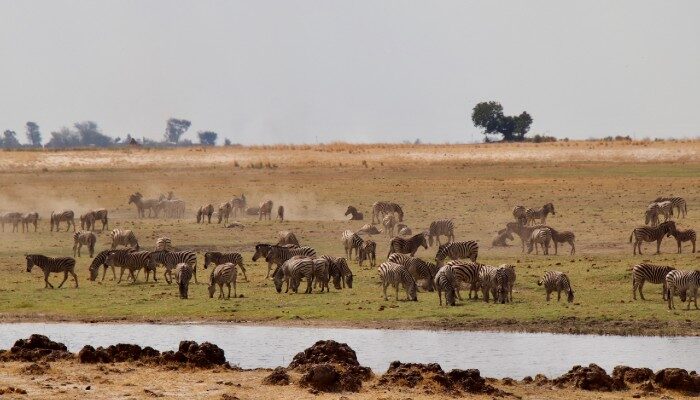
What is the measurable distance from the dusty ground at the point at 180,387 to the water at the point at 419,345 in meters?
2.31

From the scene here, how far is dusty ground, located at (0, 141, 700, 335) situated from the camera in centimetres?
2748

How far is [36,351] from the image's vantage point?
20.7 metres

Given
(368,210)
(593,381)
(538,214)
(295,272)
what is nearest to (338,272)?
(295,272)

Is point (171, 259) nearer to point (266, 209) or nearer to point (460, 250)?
point (460, 250)

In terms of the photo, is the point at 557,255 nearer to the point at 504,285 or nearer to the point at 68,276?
the point at 504,285

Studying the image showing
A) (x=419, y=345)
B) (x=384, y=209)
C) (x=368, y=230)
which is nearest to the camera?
(x=419, y=345)

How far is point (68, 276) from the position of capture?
3531 cm

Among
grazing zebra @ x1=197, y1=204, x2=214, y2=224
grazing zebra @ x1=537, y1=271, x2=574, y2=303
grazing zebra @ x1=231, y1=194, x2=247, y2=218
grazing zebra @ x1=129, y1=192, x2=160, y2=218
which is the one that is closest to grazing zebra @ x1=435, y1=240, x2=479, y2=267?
grazing zebra @ x1=537, y1=271, x2=574, y2=303

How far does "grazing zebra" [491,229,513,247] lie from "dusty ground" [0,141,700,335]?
366 mm

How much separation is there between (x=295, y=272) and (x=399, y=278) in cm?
295

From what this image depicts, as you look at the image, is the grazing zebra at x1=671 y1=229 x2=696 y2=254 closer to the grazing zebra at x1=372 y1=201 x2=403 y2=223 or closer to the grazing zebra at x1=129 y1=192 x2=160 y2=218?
the grazing zebra at x1=372 y1=201 x2=403 y2=223

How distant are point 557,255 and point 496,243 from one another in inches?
139

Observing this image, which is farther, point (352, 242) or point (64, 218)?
point (64, 218)

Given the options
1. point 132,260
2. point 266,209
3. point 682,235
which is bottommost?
point 132,260
